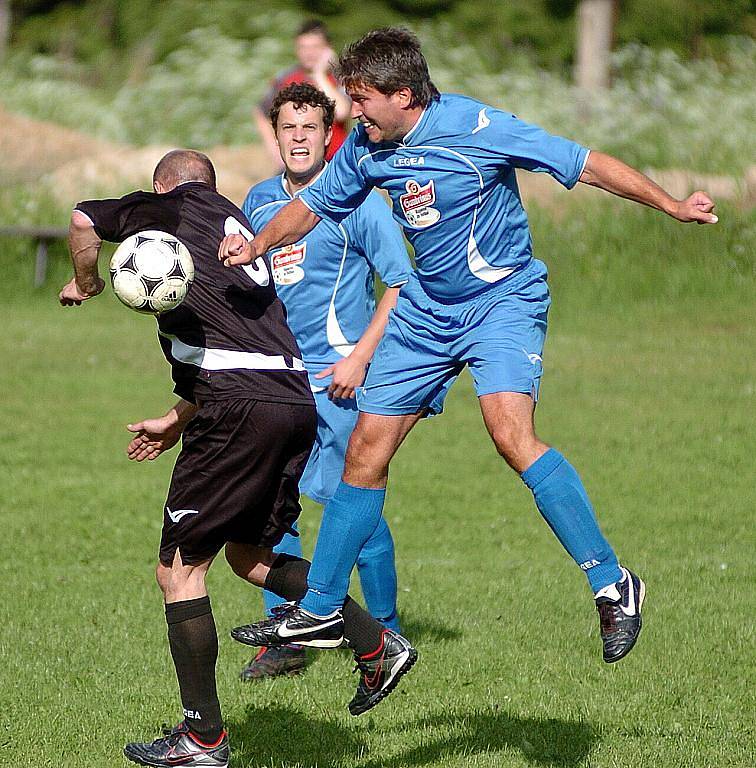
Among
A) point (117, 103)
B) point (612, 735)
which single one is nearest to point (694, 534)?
point (612, 735)

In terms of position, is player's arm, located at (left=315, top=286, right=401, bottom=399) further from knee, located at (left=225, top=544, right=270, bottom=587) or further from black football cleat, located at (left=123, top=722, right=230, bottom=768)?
black football cleat, located at (left=123, top=722, right=230, bottom=768)

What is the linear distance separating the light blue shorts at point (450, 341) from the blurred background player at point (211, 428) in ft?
1.19

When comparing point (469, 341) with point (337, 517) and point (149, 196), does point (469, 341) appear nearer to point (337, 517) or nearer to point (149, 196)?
point (337, 517)

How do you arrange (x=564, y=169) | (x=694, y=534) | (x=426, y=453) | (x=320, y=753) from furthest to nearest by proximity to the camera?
(x=426, y=453) → (x=694, y=534) → (x=320, y=753) → (x=564, y=169)

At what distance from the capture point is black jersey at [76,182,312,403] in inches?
187

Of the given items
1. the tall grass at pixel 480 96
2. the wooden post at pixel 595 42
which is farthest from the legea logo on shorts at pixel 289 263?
the wooden post at pixel 595 42

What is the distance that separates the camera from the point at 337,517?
5090 millimetres

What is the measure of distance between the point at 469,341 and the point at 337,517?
804mm

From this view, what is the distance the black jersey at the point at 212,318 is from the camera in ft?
15.6

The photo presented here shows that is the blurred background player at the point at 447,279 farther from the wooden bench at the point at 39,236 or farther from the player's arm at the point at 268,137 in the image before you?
the wooden bench at the point at 39,236

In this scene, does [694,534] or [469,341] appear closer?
[469,341]

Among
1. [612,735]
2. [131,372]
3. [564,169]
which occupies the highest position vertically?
[564,169]

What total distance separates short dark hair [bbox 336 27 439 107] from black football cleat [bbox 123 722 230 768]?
2313 mm

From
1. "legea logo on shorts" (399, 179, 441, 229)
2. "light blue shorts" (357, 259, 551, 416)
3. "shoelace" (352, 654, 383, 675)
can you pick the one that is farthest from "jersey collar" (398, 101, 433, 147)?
"shoelace" (352, 654, 383, 675)
